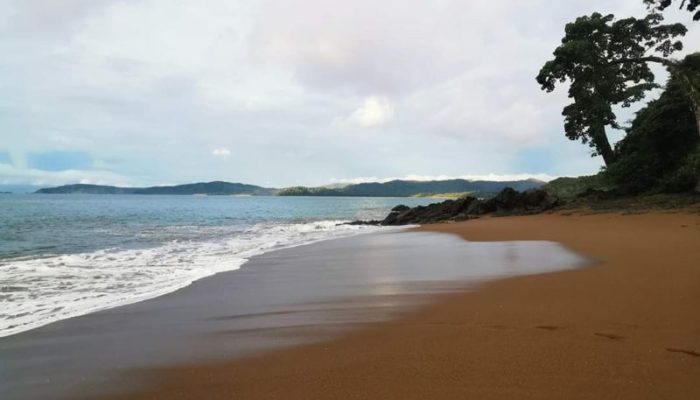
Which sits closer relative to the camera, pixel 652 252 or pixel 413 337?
pixel 413 337

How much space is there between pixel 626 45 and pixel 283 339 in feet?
102

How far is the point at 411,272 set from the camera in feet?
28.7

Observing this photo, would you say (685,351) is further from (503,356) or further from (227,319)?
(227,319)

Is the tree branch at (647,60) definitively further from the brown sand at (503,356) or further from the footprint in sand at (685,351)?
the footprint in sand at (685,351)

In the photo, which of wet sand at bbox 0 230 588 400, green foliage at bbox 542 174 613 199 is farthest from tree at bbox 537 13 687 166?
wet sand at bbox 0 230 588 400

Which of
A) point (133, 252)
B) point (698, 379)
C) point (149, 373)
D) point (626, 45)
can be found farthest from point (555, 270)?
point (626, 45)

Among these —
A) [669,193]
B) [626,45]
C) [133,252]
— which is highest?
[626,45]

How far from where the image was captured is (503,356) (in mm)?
3697

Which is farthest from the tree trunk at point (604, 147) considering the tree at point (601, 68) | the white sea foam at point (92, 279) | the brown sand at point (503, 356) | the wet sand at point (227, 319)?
the brown sand at point (503, 356)

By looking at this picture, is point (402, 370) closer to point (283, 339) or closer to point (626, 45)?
point (283, 339)

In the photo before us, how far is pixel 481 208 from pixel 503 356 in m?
29.9

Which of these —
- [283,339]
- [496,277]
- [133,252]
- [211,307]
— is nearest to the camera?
[283,339]

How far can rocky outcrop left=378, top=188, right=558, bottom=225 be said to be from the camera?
98.7 feet

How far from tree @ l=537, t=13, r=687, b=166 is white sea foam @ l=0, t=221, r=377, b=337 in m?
22.8
